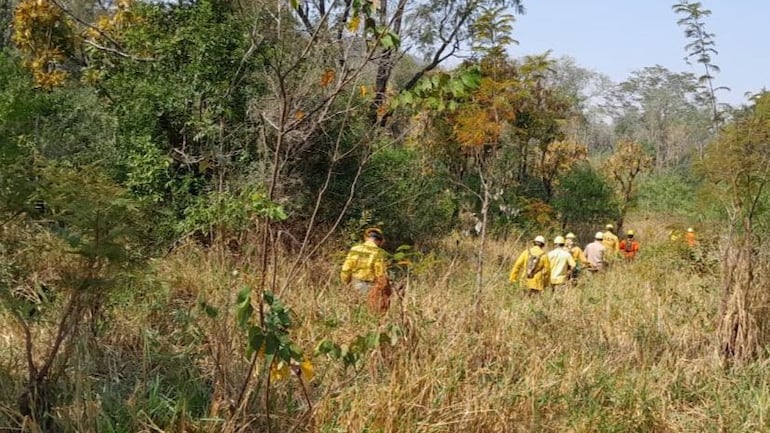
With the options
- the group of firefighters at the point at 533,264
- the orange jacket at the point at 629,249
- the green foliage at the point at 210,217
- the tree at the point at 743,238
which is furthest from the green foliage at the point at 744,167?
the orange jacket at the point at 629,249

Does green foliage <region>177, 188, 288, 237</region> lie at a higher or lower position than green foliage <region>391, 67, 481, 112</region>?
lower

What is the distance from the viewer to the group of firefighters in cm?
497

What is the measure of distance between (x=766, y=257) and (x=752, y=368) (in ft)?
3.20

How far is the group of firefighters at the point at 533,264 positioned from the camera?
16.3ft

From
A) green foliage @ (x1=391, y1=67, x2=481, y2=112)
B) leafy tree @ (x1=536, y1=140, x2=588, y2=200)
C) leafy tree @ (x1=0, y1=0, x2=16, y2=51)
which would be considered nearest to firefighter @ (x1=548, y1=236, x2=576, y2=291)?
green foliage @ (x1=391, y1=67, x2=481, y2=112)

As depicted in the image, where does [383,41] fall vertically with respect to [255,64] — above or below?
below

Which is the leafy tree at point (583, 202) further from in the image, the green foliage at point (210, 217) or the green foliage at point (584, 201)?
the green foliage at point (210, 217)

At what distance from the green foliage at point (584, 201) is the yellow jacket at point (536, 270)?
10.1m

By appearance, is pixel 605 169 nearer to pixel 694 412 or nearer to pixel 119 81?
pixel 119 81

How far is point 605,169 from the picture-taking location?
21000 millimetres

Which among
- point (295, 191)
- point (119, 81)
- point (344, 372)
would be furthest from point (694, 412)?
point (119, 81)

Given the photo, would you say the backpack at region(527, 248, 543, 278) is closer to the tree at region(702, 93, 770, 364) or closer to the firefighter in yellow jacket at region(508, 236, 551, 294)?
the firefighter in yellow jacket at region(508, 236, 551, 294)

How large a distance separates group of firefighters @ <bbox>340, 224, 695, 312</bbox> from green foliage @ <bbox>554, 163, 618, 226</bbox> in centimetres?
476

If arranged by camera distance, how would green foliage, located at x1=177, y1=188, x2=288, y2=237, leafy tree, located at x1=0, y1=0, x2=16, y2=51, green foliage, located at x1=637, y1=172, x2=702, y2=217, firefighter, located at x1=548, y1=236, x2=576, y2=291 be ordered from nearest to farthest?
green foliage, located at x1=177, y1=188, x2=288, y2=237, firefighter, located at x1=548, y1=236, x2=576, y2=291, leafy tree, located at x1=0, y1=0, x2=16, y2=51, green foliage, located at x1=637, y1=172, x2=702, y2=217
